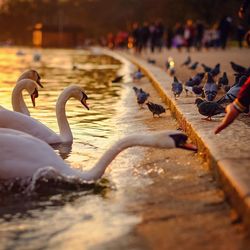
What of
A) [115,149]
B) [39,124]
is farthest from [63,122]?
[115,149]

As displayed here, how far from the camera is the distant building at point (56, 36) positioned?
8975cm

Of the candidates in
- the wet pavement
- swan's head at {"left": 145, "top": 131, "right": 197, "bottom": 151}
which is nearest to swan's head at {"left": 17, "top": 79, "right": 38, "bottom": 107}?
the wet pavement

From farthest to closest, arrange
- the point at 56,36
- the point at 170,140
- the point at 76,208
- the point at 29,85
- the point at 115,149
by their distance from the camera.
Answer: the point at 56,36, the point at 29,85, the point at 115,149, the point at 170,140, the point at 76,208

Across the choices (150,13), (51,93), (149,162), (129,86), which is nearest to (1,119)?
(149,162)

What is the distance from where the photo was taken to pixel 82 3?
4589 inches

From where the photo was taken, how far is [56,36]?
91125 millimetres

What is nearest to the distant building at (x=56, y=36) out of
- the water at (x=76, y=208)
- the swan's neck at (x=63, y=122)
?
the swan's neck at (x=63, y=122)

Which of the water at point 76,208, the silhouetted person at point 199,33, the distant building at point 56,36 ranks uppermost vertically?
the water at point 76,208

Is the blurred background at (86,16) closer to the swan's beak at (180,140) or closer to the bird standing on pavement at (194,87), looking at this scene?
the bird standing on pavement at (194,87)

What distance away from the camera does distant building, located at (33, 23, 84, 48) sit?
89.8m

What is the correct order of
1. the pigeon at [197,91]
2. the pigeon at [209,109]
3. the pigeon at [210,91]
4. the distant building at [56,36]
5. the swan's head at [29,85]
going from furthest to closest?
the distant building at [56,36]
the pigeon at [197,91]
the pigeon at [210,91]
the swan's head at [29,85]
the pigeon at [209,109]

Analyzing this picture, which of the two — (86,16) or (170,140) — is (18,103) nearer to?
(170,140)

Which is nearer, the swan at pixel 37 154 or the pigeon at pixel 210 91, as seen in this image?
the swan at pixel 37 154

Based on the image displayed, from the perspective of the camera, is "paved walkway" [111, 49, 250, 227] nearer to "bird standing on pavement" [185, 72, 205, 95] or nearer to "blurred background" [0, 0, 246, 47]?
"bird standing on pavement" [185, 72, 205, 95]
